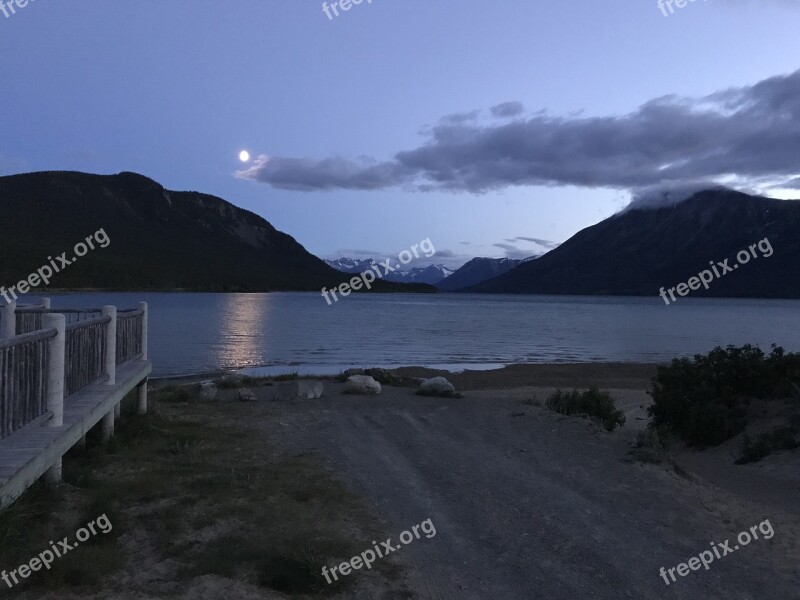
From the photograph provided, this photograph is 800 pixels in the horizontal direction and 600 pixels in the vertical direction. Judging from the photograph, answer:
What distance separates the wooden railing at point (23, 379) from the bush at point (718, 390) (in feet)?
36.9

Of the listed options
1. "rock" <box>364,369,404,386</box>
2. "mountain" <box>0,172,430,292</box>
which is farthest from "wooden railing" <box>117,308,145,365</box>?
"mountain" <box>0,172,430,292</box>

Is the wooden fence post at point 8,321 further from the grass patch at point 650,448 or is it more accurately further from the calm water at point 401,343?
the calm water at point 401,343

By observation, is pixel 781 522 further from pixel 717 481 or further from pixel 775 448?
pixel 775 448

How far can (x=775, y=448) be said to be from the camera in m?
10.9

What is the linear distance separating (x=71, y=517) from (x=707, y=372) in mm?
12065

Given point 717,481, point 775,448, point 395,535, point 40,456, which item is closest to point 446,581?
point 395,535

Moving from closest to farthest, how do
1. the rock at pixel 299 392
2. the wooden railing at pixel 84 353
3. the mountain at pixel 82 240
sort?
the wooden railing at pixel 84 353 → the rock at pixel 299 392 → the mountain at pixel 82 240

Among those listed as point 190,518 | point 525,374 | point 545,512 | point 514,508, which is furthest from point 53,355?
point 525,374

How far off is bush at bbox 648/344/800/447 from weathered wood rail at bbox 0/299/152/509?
1039 cm

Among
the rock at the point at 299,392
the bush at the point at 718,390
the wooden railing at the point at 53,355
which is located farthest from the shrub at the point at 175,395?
the bush at the point at 718,390

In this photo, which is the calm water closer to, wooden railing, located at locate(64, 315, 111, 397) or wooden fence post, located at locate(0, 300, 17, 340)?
wooden fence post, located at locate(0, 300, 17, 340)

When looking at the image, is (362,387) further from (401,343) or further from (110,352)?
(401,343)

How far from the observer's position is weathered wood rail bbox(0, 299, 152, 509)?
543 cm

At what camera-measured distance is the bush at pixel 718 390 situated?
12.5 meters
